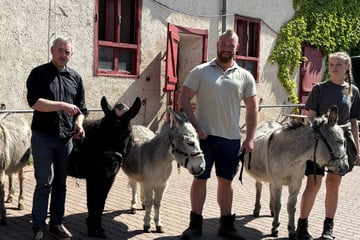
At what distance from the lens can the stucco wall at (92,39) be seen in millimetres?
8711

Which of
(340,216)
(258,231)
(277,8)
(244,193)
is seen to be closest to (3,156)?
(258,231)

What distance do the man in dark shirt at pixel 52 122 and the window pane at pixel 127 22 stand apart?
19.2 feet

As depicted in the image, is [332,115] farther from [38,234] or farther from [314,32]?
[314,32]

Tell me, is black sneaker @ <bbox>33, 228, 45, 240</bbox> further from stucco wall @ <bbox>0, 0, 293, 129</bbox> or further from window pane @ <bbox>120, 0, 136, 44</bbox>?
window pane @ <bbox>120, 0, 136, 44</bbox>

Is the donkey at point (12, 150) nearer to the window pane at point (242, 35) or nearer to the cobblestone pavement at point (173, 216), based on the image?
the cobblestone pavement at point (173, 216)

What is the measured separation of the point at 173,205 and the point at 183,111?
7.32 ft

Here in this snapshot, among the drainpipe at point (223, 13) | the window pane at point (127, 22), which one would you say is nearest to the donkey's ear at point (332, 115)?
the window pane at point (127, 22)

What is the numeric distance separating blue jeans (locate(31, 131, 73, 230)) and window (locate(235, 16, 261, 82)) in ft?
29.1

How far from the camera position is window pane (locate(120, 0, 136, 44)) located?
1045 cm

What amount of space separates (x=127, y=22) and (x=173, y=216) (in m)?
5.62

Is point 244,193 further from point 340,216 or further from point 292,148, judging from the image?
point 292,148

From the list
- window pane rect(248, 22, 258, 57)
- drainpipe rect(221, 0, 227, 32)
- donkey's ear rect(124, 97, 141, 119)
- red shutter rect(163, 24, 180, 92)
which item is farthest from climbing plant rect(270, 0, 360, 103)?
donkey's ear rect(124, 97, 141, 119)

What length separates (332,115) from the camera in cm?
511

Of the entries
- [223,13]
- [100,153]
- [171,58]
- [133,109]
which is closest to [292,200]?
[133,109]
